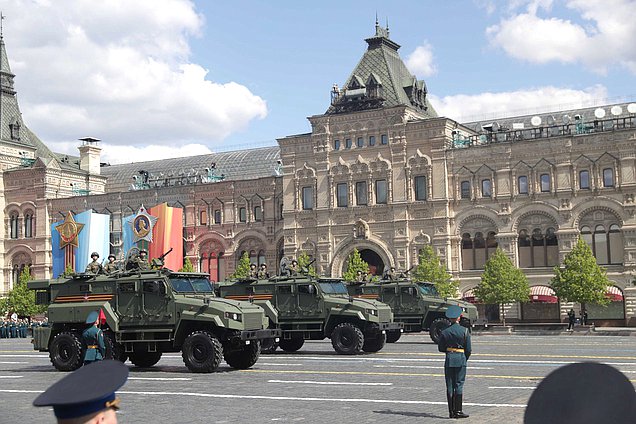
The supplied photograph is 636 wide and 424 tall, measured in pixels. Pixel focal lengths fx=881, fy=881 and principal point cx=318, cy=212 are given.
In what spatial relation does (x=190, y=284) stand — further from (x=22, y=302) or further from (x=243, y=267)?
(x=22, y=302)

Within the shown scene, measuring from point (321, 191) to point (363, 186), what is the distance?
3.20 m

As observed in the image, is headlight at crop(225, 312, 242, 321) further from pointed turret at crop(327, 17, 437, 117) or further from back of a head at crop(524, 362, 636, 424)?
pointed turret at crop(327, 17, 437, 117)

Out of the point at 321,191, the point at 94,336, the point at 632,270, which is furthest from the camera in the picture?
the point at 321,191

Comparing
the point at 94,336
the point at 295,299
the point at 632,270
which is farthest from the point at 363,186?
the point at 94,336

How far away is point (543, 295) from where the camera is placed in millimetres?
54688

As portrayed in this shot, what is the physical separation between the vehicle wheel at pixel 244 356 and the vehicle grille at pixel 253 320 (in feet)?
1.59

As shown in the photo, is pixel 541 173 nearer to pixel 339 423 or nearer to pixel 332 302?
A: pixel 332 302

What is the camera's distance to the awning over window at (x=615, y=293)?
52.3 meters

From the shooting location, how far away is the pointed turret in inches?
2409

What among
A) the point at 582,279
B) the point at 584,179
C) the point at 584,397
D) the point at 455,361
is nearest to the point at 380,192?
the point at 584,179

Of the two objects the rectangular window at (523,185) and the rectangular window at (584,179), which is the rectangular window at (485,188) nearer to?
the rectangular window at (523,185)

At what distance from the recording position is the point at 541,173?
55.4 meters

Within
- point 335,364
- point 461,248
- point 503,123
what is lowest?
point 335,364

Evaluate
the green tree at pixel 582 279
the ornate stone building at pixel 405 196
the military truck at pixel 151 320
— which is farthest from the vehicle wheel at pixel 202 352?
the ornate stone building at pixel 405 196
